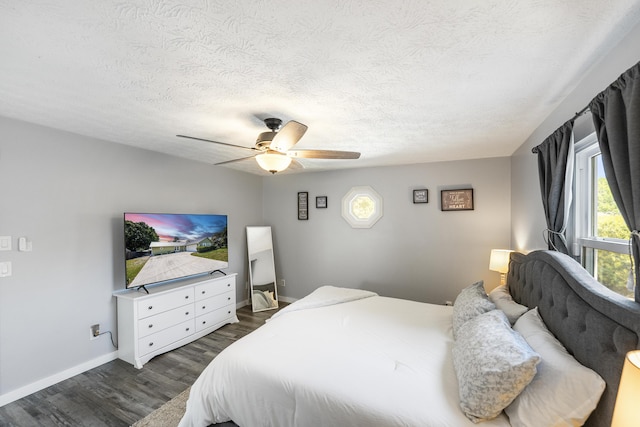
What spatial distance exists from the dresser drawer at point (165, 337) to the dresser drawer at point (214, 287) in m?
0.34

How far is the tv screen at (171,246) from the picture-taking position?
2.90 metres

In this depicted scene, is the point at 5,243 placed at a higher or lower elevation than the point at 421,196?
lower

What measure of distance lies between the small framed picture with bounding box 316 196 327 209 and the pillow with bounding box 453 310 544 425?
3.33 meters

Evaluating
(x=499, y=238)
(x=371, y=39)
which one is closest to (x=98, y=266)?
(x=371, y=39)

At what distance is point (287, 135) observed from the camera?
1918mm

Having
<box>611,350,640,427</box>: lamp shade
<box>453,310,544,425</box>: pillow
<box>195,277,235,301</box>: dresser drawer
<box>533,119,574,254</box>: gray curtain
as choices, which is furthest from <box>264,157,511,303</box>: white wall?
<box>611,350,640,427</box>: lamp shade

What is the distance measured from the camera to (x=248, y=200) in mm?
4832

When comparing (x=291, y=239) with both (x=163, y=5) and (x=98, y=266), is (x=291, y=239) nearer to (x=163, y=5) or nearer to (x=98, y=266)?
(x=98, y=266)

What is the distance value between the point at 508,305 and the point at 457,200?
77.9 inches

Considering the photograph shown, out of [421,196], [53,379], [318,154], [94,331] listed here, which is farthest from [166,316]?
[421,196]

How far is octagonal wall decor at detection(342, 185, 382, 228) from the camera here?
4.24 metres

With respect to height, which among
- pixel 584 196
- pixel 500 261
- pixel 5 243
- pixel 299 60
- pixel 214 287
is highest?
pixel 299 60

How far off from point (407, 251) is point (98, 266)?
12.9ft

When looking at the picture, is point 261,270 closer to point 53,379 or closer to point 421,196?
point 53,379
